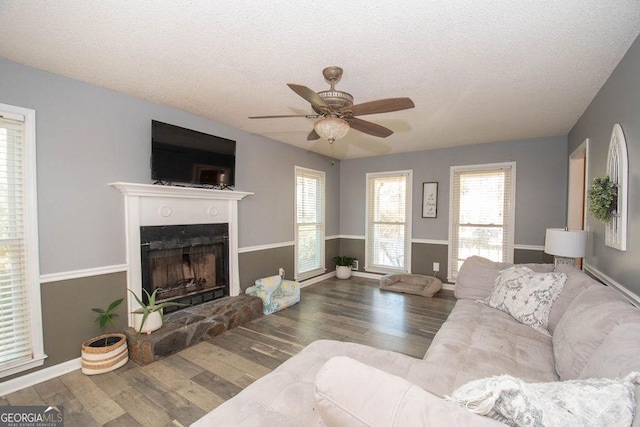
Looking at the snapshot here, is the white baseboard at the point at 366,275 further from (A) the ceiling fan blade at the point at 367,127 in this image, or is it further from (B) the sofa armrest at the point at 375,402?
(B) the sofa armrest at the point at 375,402

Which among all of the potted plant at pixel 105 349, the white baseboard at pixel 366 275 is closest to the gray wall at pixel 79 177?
the potted plant at pixel 105 349

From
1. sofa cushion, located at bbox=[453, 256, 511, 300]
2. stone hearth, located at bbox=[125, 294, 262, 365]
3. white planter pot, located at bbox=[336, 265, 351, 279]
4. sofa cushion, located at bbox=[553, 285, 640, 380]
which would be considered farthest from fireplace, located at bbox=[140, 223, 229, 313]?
sofa cushion, located at bbox=[553, 285, 640, 380]

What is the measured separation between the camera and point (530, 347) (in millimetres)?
1869

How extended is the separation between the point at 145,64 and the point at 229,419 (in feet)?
8.23

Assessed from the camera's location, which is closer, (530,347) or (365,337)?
(530,347)

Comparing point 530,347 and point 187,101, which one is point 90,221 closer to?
point 187,101

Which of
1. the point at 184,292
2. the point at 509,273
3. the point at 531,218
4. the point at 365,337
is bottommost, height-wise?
the point at 365,337

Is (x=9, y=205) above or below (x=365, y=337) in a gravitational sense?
above

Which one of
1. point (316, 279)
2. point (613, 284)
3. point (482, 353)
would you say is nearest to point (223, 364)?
Answer: point (482, 353)

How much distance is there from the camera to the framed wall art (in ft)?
16.7

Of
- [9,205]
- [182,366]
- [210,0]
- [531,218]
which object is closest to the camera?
[210,0]

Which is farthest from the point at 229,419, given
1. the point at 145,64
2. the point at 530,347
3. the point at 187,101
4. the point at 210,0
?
the point at 187,101

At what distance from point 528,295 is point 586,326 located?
90 cm

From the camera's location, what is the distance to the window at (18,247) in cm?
217
